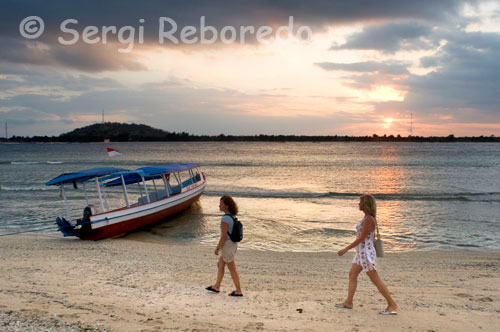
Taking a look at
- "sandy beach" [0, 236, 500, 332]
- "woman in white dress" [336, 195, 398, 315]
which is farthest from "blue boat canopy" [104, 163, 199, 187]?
"woman in white dress" [336, 195, 398, 315]

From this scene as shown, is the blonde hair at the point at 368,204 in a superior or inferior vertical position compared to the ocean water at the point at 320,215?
superior

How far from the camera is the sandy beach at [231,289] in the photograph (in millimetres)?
5793

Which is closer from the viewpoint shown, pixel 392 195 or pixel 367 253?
pixel 367 253

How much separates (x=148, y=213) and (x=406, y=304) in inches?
469

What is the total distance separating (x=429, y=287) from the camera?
26.8 feet

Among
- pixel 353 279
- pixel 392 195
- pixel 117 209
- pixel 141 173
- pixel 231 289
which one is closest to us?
pixel 353 279

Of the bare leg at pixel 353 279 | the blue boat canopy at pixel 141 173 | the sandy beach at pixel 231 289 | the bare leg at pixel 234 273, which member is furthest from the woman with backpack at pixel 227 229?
the blue boat canopy at pixel 141 173

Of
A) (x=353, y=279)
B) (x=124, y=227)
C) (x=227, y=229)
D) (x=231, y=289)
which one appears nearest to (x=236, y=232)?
(x=227, y=229)

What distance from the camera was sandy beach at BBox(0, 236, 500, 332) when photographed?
579cm

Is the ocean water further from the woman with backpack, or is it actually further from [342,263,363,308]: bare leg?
the woman with backpack

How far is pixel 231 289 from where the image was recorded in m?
7.61

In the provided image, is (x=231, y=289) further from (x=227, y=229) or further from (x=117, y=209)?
(x=117, y=209)

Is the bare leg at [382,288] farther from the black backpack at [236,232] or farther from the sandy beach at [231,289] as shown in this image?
the black backpack at [236,232]

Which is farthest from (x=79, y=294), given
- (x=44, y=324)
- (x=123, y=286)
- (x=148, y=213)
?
(x=148, y=213)
